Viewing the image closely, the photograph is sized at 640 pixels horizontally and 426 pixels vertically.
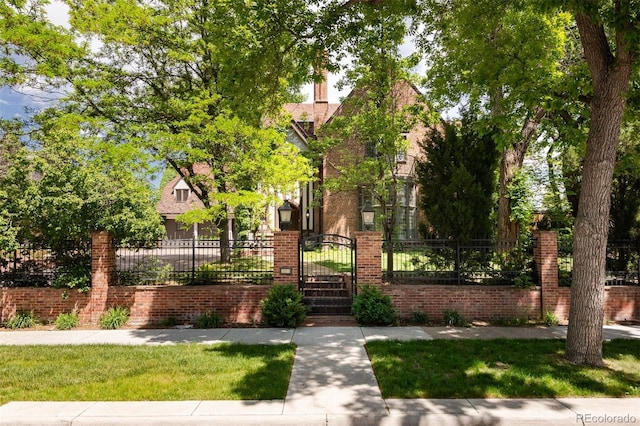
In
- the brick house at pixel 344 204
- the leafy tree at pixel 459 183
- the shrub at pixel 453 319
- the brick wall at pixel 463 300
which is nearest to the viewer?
the shrub at pixel 453 319

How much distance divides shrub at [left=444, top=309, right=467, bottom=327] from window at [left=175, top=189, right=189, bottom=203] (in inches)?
969

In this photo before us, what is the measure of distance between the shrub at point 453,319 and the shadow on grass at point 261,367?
420cm

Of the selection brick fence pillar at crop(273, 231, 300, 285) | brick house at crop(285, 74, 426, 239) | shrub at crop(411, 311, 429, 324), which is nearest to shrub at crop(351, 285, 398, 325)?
shrub at crop(411, 311, 429, 324)

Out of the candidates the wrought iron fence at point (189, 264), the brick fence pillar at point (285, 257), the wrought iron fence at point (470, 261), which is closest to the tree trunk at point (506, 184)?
the wrought iron fence at point (470, 261)

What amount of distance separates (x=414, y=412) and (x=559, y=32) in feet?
33.1

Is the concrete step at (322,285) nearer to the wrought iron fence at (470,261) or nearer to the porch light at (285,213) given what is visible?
the wrought iron fence at (470,261)

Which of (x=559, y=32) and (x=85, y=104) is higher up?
(x=559, y=32)

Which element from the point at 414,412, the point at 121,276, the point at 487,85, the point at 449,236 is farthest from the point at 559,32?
the point at 121,276

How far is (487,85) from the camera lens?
910 centimetres

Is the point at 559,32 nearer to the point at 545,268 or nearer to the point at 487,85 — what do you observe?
the point at 487,85

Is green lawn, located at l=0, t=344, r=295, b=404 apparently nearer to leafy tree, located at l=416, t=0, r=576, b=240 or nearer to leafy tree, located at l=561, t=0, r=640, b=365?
leafy tree, located at l=561, t=0, r=640, b=365

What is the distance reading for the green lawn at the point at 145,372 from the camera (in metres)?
5.12

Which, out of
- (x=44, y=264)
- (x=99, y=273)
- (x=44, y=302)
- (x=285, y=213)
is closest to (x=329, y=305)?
(x=285, y=213)

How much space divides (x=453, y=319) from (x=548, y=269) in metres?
2.87
